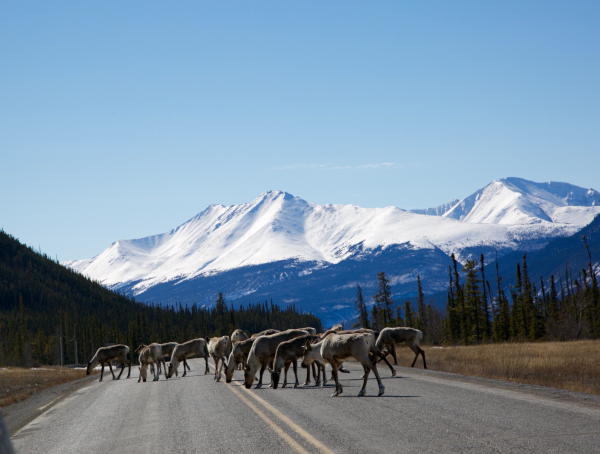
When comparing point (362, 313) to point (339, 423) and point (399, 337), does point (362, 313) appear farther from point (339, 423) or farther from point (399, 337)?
point (339, 423)

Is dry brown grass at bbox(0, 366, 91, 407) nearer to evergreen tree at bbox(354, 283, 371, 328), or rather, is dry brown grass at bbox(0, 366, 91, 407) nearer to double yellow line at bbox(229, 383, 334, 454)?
double yellow line at bbox(229, 383, 334, 454)

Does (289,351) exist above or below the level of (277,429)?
above

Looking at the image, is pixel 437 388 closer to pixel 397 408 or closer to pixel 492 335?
pixel 397 408

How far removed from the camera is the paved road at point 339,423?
916 centimetres

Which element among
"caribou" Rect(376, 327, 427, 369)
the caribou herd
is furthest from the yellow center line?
"caribou" Rect(376, 327, 427, 369)

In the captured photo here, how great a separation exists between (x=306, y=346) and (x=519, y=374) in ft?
31.3

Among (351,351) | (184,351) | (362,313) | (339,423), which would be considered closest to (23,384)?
(184,351)

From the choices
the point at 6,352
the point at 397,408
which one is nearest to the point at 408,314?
the point at 6,352

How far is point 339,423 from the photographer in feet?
37.1

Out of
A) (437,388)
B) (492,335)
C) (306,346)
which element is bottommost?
(492,335)

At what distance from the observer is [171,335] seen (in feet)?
484

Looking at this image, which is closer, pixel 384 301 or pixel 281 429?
pixel 281 429

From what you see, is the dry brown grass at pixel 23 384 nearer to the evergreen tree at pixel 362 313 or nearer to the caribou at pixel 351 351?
the caribou at pixel 351 351

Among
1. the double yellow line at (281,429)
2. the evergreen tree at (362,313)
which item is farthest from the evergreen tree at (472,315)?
the double yellow line at (281,429)
